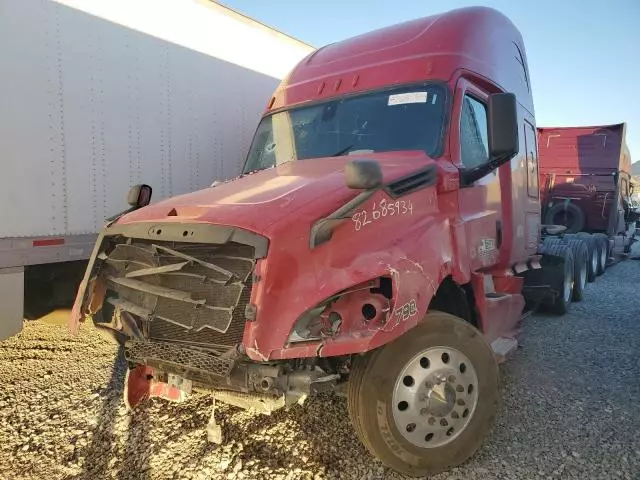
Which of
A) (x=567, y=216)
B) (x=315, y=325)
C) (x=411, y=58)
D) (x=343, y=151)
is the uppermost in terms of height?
(x=411, y=58)

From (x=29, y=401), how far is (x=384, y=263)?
3.42 metres

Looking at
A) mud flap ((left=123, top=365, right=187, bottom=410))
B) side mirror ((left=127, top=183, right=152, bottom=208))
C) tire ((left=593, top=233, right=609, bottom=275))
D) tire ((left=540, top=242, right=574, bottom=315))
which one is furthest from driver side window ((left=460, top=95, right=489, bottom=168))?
tire ((left=593, top=233, right=609, bottom=275))

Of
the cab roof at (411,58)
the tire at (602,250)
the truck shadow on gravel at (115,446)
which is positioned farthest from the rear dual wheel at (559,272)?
the truck shadow on gravel at (115,446)

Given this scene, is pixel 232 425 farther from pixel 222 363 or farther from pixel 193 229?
pixel 193 229

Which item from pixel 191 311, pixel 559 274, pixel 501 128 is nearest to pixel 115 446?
pixel 191 311

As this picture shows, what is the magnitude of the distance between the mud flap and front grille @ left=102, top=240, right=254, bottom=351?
0.51 metres

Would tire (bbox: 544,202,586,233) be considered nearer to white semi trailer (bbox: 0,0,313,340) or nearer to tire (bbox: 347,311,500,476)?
white semi trailer (bbox: 0,0,313,340)

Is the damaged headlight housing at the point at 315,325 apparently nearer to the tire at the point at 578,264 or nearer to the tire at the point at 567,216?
the tire at the point at 578,264

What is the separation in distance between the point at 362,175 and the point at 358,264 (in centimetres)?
50

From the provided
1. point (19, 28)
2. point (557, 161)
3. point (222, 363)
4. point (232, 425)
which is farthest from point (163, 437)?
point (557, 161)

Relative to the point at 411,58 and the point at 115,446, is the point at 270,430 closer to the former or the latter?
the point at 115,446

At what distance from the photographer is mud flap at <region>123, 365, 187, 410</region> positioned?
3.49 m

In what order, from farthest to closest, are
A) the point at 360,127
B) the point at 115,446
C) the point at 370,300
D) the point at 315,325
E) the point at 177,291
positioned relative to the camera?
1. the point at 360,127
2. the point at 115,446
3. the point at 177,291
4. the point at 370,300
5. the point at 315,325

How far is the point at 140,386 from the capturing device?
3.88 meters
